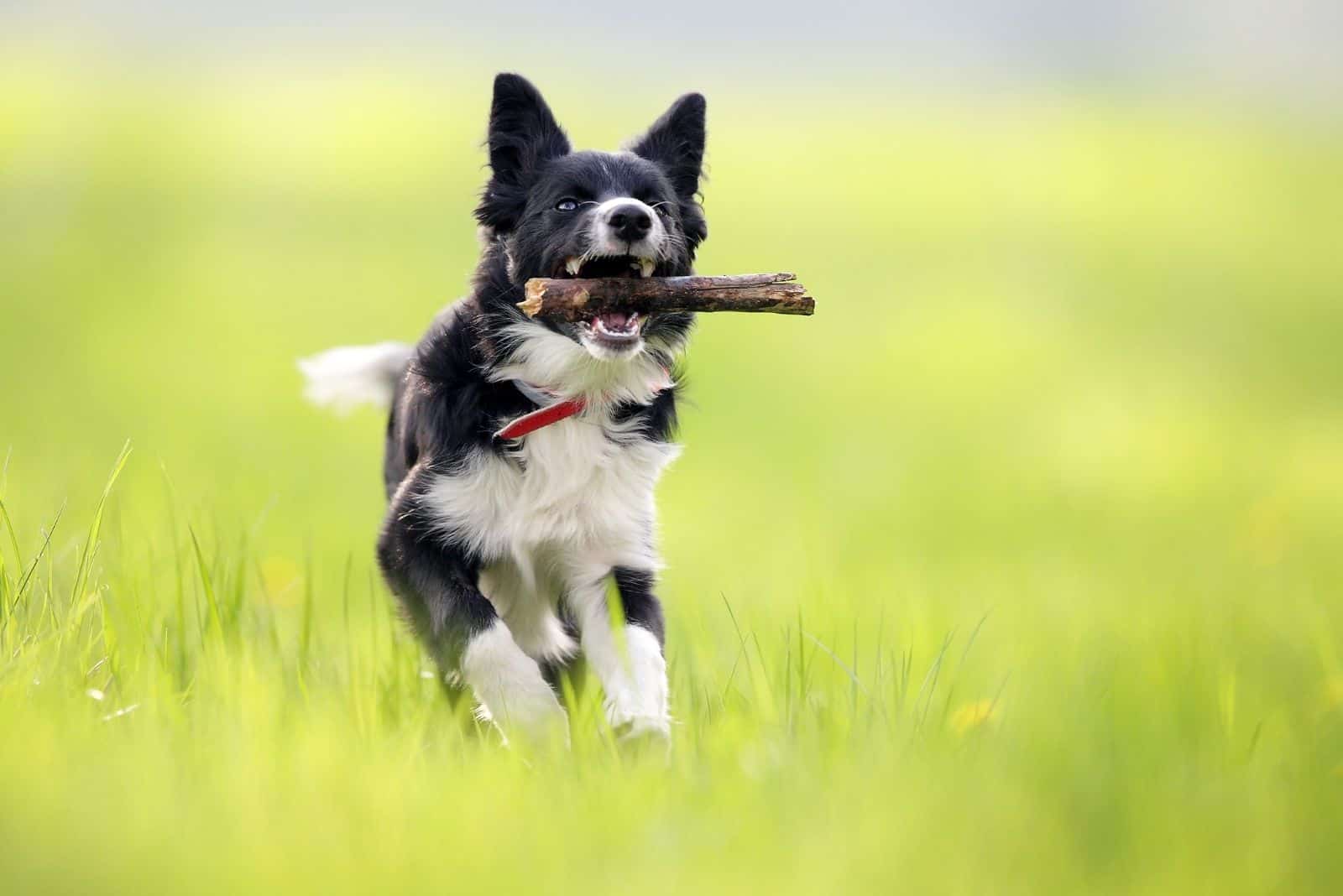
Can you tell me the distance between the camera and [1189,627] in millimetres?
4711

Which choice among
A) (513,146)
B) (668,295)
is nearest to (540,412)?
(668,295)

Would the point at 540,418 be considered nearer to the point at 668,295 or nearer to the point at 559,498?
the point at 559,498

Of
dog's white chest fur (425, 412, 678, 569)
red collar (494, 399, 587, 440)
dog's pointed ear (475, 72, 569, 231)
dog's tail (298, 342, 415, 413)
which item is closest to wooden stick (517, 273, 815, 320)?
red collar (494, 399, 587, 440)

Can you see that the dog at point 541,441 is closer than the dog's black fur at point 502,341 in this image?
Yes

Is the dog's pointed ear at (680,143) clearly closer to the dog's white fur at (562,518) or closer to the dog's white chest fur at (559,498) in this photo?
the dog's white fur at (562,518)

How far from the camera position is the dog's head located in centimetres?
406

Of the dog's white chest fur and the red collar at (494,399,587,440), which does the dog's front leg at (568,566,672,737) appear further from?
the red collar at (494,399,587,440)

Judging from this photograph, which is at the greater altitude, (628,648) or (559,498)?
(559,498)

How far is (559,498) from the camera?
14.0ft

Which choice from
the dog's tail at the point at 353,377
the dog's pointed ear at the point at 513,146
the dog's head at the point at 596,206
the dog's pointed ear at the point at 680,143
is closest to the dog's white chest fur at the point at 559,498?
the dog's head at the point at 596,206

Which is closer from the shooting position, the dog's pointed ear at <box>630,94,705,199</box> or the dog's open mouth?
the dog's open mouth

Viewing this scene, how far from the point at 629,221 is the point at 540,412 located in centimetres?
60

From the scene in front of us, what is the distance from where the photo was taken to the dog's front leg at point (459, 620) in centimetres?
391

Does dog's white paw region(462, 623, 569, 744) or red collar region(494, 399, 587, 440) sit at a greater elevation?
red collar region(494, 399, 587, 440)
